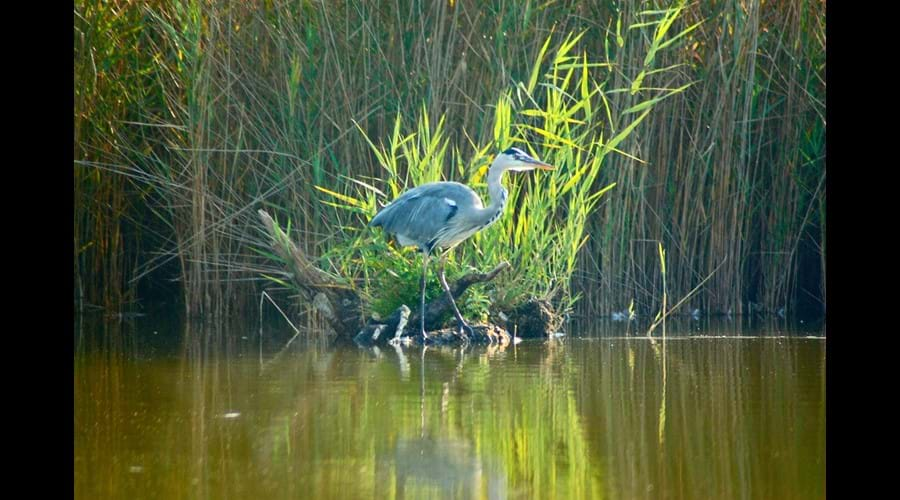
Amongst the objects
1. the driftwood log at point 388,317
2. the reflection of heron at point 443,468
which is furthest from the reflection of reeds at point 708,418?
the driftwood log at point 388,317

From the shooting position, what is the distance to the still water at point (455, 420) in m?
4.33


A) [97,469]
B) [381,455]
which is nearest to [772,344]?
[381,455]

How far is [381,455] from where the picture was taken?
4762 mm

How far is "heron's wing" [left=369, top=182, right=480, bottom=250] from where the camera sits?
771 cm

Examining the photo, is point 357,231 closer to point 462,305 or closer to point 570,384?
point 462,305

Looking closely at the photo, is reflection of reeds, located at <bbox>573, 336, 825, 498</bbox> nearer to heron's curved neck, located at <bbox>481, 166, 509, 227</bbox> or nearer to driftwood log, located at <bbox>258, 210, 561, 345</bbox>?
driftwood log, located at <bbox>258, 210, 561, 345</bbox>

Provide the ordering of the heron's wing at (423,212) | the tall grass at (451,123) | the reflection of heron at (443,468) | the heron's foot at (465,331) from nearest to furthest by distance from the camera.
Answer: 1. the reflection of heron at (443,468)
2. the heron's wing at (423,212)
3. the heron's foot at (465,331)
4. the tall grass at (451,123)

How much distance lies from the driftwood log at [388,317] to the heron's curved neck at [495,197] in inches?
10.4

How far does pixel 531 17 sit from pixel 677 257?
1.85 meters

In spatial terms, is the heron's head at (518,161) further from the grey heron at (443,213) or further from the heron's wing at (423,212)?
the heron's wing at (423,212)

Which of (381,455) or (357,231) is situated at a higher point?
(357,231)

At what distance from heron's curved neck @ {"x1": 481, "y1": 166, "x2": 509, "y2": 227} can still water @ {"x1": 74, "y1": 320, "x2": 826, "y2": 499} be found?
72 cm

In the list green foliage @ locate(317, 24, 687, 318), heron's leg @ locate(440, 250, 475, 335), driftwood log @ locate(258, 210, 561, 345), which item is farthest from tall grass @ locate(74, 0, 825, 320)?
heron's leg @ locate(440, 250, 475, 335)

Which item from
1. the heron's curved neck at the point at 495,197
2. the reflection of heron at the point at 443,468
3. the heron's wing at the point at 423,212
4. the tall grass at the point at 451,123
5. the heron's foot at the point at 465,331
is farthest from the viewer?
the tall grass at the point at 451,123
